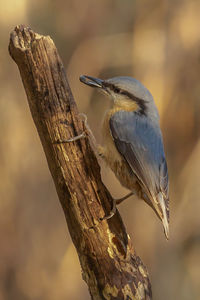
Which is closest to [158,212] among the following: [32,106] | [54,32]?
[32,106]

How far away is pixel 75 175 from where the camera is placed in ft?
8.25

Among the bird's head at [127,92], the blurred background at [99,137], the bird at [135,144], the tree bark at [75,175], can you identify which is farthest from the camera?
the blurred background at [99,137]

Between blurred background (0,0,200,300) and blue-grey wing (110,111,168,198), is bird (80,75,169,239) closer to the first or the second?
blue-grey wing (110,111,168,198)

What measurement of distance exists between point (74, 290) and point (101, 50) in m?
2.41

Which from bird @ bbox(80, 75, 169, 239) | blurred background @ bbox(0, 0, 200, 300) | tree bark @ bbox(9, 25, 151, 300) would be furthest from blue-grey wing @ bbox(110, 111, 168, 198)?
blurred background @ bbox(0, 0, 200, 300)

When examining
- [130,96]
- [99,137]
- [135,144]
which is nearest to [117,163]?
[135,144]

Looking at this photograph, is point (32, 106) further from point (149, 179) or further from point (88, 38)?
point (88, 38)

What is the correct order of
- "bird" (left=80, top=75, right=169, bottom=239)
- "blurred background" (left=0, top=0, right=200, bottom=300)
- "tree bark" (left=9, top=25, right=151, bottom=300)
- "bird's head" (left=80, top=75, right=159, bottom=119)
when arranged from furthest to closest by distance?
"blurred background" (left=0, top=0, right=200, bottom=300)
"bird's head" (left=80, top=75, right=159, bottom=119)
"bird" (left=80, top=75, right=169, bottom=239)
"tree bark" (left=9, top=25, right=151, bottom=300)

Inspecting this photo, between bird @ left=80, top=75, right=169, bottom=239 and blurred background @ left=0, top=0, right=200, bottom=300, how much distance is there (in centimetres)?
183

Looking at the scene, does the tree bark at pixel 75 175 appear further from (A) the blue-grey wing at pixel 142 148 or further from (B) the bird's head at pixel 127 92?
(B) the bird's head at pixel 127 92

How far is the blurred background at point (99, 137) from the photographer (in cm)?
479

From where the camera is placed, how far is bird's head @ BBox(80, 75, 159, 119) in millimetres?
3047

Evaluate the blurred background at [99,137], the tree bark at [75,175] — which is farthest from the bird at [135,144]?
the blurred background at [99,137]

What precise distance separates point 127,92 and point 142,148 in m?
0.36
